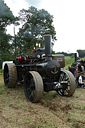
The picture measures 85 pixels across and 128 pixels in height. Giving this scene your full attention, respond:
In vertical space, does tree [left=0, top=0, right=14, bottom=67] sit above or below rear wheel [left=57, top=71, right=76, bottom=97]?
above

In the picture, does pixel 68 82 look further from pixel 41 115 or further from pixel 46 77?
pixel 41 115

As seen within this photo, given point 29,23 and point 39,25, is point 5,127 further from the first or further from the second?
point 29,23

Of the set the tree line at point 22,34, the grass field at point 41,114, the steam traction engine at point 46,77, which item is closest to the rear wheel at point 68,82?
the steam traction engine at point 46,77

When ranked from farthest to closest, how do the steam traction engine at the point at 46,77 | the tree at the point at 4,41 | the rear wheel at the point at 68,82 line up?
the tree at the point at 4,41
the rear wheel at the point at 68,82
the steam traction engine at the point at 46,77

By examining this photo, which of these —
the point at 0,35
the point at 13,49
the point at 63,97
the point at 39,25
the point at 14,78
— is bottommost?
the point at 63,97

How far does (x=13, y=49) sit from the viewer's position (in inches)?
842

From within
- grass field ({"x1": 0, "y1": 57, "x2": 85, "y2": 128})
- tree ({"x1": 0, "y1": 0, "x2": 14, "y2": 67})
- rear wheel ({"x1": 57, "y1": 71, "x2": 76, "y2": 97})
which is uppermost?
tree ({"x1": 0, "y1": 0, "x2": 14, "y2": 67})

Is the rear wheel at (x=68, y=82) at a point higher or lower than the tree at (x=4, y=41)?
lower

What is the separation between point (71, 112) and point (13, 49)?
18.8 metres

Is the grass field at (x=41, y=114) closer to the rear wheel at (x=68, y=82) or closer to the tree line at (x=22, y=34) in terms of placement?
the rear wheel at (x=68, y=82)

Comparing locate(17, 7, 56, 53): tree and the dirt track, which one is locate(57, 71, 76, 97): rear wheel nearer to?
the dirt track

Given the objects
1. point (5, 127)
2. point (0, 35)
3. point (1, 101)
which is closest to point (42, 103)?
point (1, 101)

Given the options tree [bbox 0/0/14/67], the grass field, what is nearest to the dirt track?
the grass field

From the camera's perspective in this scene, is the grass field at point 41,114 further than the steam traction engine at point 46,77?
No
